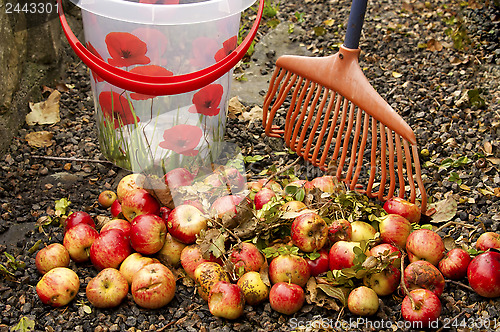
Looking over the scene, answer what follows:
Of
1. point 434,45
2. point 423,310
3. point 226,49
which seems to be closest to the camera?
point 423,310

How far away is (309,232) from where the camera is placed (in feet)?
5.54

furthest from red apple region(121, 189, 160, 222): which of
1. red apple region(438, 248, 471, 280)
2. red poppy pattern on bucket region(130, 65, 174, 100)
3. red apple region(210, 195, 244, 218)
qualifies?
red apple region(438, 248, 471, 280)

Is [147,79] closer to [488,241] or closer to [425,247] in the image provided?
[425,247]

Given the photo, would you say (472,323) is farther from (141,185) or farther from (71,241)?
(71,241)

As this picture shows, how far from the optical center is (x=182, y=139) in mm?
2105

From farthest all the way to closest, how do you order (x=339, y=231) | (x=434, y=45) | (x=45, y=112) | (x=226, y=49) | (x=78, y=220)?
(x=434, y=45) → (x=45, y=112) → (x=226, y=49) → (x=78, y=220) → (x=339, y=231)

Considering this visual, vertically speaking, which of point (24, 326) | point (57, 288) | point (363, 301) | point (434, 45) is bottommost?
point (24, 326)

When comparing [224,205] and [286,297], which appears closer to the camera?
[286,297]

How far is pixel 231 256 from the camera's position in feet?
5.60

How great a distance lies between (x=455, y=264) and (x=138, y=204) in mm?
1178

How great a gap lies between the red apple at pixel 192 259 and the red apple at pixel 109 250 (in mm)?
214

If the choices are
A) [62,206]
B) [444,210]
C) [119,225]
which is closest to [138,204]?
[119,225]

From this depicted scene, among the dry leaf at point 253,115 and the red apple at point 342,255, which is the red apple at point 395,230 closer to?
the red apple at point 342,255

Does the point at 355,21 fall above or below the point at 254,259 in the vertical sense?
above
